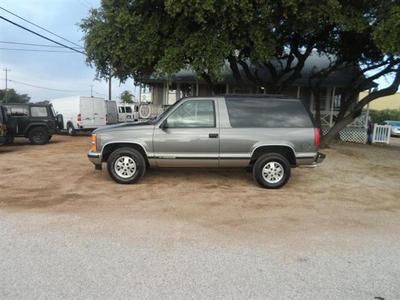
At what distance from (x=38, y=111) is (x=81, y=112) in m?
5.37

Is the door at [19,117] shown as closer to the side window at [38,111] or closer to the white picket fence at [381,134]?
the side window at [38,111]

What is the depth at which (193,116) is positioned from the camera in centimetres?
799

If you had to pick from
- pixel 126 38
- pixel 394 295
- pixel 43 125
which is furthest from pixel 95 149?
pixel 43 125

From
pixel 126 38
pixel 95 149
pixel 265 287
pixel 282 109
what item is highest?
pixel 126 38

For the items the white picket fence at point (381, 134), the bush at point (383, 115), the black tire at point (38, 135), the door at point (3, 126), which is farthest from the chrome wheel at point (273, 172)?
A: the bush at point (383, 115)

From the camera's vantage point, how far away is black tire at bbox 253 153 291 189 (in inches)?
315

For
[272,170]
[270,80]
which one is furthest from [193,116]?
[270,80]

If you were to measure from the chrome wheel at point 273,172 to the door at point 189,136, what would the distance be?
3.57 feet

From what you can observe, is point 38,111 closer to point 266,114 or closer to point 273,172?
point 266,114

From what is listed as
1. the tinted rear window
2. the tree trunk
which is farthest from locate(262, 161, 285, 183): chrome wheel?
the tree trunk

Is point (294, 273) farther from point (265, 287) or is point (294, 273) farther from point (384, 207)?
point (384, 207)

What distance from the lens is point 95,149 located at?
804cm

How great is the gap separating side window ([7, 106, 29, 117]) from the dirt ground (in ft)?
19.7

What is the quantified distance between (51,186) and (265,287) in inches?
221
